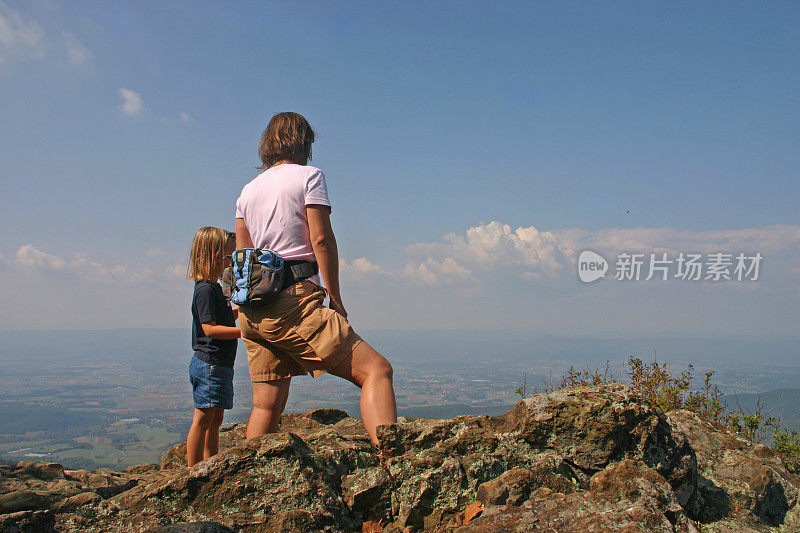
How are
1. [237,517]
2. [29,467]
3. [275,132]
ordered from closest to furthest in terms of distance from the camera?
[237,517], [275,132], [29,467]

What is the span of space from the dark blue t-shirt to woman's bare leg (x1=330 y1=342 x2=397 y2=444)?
6.40 ft

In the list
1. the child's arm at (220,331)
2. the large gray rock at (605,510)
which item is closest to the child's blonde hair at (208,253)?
the child's arm at (220,331)

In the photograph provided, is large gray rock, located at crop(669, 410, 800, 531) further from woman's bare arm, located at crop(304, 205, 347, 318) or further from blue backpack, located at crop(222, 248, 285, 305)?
blue backpack, located at crop(222, 248, 285, 305)

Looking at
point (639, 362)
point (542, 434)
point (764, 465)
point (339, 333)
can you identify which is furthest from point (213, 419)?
point (639, 362)

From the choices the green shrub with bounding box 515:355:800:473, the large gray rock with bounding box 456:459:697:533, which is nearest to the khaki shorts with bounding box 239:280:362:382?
the large gray rock with bounding box 456:459:697:533

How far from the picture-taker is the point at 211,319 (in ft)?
17.0

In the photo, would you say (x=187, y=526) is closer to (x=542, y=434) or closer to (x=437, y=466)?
(x=437, y=466)

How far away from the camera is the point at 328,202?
13.2ft

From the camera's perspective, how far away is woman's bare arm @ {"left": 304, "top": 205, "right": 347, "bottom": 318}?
397 centimetres

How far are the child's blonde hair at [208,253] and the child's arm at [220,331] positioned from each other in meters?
0.53

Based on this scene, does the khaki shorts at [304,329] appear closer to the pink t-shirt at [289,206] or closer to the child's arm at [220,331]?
the pink t-shirt at [289,206]

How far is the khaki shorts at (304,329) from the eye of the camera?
373 cm

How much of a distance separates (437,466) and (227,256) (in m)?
3.10

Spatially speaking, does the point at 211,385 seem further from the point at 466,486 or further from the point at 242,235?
the point at 466,486
